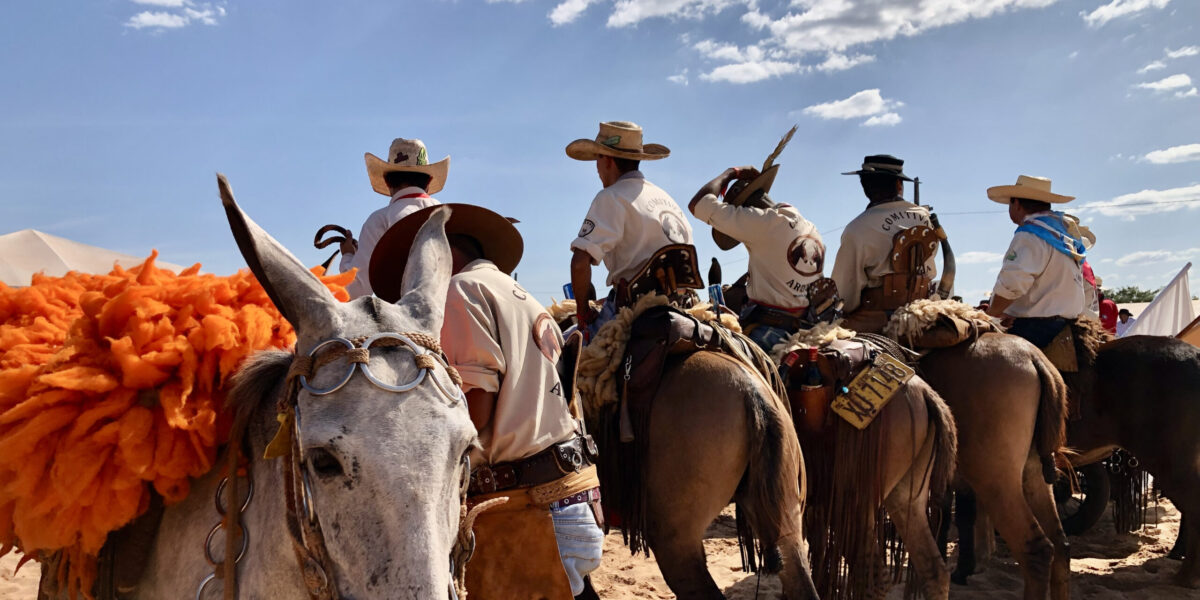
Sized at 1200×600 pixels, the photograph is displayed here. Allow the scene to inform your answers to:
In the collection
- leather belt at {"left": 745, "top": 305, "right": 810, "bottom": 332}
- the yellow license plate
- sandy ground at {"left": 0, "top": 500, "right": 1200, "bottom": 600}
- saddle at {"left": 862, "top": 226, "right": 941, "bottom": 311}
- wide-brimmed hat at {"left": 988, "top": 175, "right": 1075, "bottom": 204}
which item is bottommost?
sandy ground at {"left": 0, "top": 500, "right": 1200, "bottom": 600}

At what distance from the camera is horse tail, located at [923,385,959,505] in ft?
17.1

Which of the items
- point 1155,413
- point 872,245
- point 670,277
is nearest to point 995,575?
point 1155,413

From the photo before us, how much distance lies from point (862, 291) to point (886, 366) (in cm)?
149

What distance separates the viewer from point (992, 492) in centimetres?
583

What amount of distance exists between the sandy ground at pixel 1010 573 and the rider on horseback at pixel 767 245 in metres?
1.84

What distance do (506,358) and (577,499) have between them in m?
0.63

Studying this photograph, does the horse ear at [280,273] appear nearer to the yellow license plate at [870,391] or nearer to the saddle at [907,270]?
the yellow license plate at [870,391]

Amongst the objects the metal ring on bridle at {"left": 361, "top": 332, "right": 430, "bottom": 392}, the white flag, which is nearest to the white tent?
the metal ring on bridle at {"left": 361, "top": 332, "right": 430, "bottom": 392}

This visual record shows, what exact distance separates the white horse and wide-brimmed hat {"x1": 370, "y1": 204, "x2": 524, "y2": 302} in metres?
0.83

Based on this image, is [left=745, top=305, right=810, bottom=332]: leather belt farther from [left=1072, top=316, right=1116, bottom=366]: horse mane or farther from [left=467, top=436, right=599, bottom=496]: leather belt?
[left=467, top=436, right=599, bottom=496]: leather belt

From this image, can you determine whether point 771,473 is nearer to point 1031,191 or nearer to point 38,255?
point 1031,191

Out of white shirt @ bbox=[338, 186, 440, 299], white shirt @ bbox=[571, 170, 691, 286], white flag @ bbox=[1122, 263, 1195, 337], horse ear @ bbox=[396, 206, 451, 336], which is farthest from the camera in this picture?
white flag @ bbox=[1122, 263, 1195, 337]

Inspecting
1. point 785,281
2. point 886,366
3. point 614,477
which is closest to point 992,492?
point 886,366

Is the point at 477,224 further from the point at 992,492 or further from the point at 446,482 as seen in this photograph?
the point at 992,492
